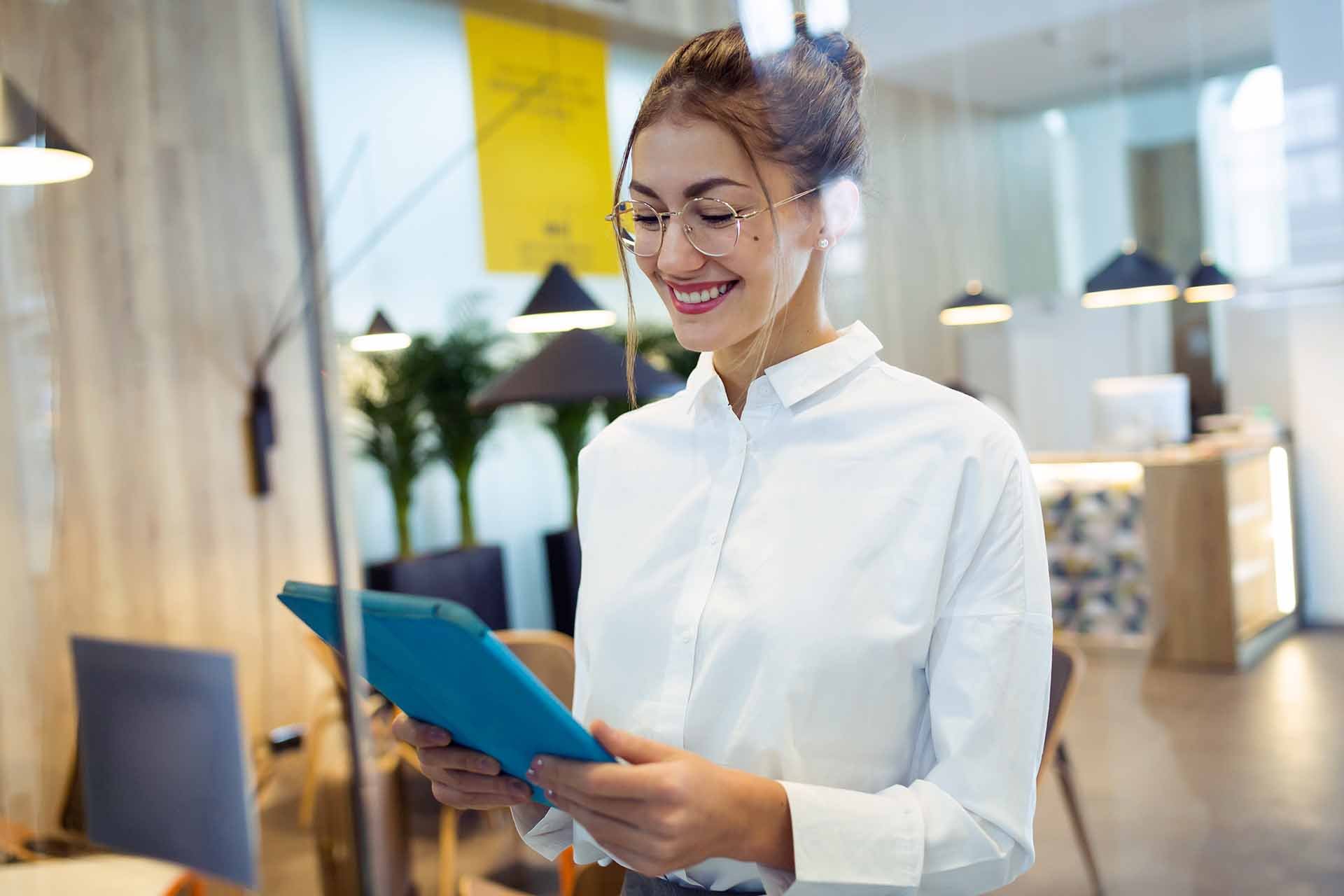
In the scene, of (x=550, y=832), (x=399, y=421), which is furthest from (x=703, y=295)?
(x=399, y=421)

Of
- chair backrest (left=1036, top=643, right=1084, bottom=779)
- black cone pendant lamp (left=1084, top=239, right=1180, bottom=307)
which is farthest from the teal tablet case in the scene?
black cone pendant lamp (left=1084, top=239, right=1180, bottom=307)

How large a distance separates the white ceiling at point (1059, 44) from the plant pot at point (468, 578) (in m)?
2.66

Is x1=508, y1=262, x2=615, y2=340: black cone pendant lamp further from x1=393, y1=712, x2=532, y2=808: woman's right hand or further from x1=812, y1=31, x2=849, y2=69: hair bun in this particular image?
x1=393, y1=712, x2=532, y2=808: woman's right hand

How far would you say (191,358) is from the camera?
1.47 meters

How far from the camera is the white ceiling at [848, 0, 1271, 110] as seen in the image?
90.2 inches

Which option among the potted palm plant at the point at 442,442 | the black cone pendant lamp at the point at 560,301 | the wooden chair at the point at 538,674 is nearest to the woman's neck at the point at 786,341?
the wooden chair at the point at 538,674

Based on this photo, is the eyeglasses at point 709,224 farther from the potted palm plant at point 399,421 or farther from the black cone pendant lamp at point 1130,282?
the potted palm plant at point 399,421

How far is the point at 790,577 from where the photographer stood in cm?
91

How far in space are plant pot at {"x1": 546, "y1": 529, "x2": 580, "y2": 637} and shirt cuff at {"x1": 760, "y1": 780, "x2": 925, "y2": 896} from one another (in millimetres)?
3642

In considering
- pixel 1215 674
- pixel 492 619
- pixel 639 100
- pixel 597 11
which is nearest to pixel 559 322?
pixel 492 619

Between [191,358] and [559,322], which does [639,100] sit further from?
[559,322]

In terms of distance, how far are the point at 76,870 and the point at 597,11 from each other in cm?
434

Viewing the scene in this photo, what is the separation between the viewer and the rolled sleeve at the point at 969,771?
0.81m

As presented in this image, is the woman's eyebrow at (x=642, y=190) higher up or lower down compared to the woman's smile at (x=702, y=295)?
higher up
